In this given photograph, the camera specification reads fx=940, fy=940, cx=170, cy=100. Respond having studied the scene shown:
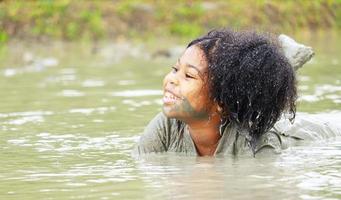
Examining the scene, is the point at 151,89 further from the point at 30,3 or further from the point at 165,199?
the point at 30,3

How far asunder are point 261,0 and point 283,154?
1652cm

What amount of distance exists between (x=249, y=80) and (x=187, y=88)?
359 millimetres

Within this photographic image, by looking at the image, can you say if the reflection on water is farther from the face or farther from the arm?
the face

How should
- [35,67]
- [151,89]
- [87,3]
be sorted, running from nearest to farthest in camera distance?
[151,89] < [35,67] < [87,3]

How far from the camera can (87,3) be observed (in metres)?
19.9

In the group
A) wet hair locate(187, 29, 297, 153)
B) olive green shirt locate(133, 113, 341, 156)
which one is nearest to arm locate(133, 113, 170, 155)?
olive green shirt locate(133, 113, 341, 156)

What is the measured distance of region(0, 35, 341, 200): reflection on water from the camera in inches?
177

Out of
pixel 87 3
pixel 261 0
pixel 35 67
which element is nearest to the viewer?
pixel 35 67

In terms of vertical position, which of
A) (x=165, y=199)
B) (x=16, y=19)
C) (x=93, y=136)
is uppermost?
(x=16, y=19)

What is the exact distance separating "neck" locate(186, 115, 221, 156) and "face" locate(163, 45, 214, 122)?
0.35ft

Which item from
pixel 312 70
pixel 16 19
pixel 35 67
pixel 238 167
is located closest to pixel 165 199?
pixel 238 167

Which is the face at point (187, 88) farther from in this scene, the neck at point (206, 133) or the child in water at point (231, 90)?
the neck at point (206, 133)

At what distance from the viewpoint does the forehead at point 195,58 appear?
5.46m

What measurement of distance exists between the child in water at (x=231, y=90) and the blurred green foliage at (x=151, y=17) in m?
12.0
